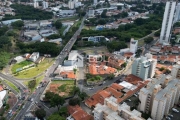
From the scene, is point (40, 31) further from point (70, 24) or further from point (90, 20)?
point (90, 20)

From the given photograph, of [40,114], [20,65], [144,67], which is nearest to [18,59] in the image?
[20,65]

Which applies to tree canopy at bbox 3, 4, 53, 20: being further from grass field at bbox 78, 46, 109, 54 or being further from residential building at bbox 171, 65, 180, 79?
residential building at bbox 171, 65, 180, 79

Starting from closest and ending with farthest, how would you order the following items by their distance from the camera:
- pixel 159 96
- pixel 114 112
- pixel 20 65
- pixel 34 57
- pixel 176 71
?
pixel 114 112 → pixel 159 96 → pixel 176 71 → pixel 20 65 → pixel 34 57

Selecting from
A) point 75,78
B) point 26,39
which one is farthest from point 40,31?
point 75,78

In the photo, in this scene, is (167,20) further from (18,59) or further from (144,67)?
(18,59)

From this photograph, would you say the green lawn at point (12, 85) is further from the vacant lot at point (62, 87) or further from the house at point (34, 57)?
the house at point (34, 57)

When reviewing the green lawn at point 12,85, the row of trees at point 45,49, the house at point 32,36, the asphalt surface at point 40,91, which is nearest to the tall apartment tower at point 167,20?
the asphalt surface at point 40,91
